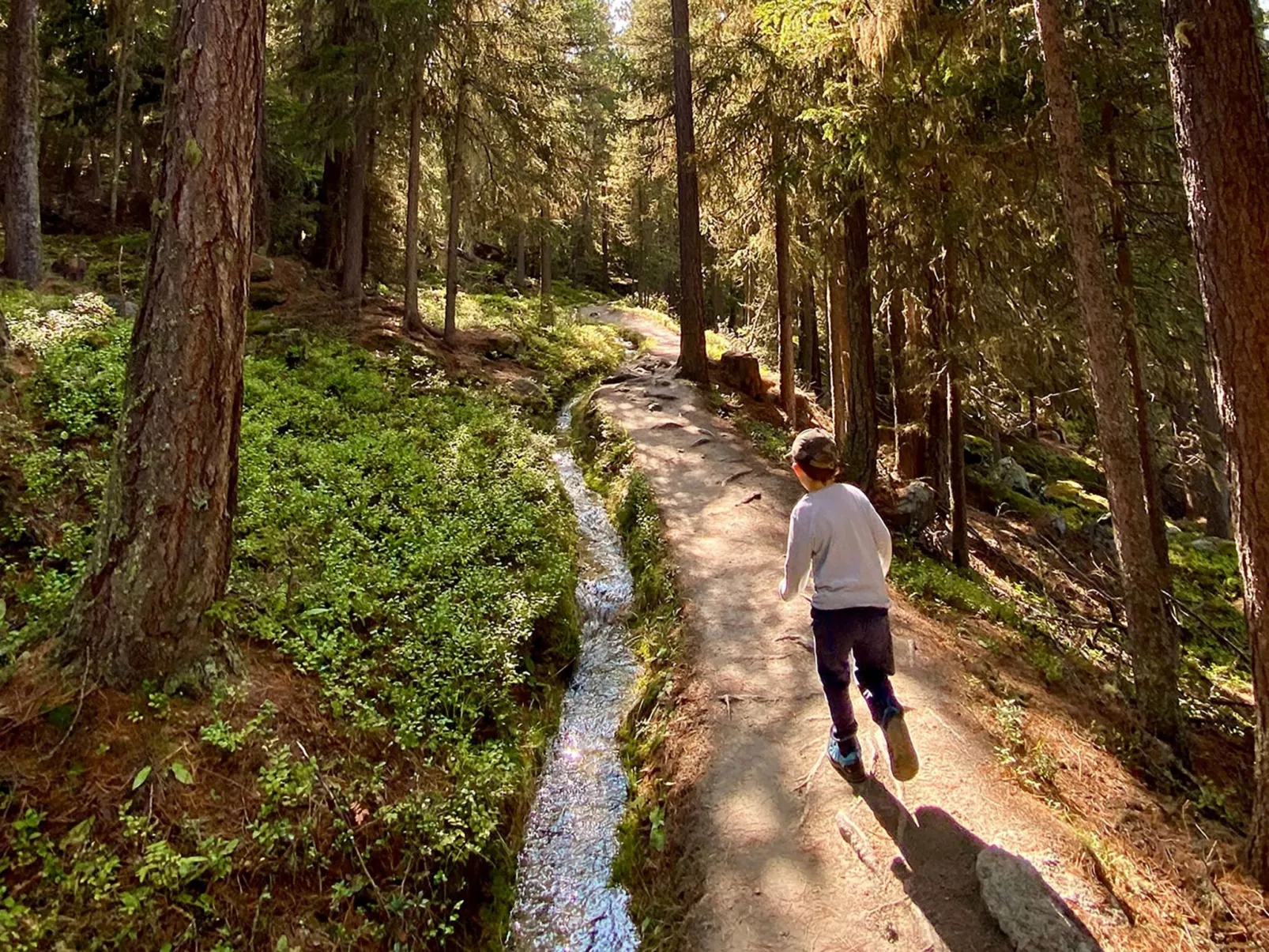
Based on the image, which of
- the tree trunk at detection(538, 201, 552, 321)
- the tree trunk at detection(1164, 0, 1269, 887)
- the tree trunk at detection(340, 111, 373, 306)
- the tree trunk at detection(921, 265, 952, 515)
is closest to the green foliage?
the tree trunk at detection(921, 265, 952, 515)

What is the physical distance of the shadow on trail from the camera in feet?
11.4

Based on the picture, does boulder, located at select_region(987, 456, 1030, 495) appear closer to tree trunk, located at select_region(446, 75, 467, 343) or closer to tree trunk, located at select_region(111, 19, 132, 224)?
tree trunk, located at select_region(446, 75, 467, 343)

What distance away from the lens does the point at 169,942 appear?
336 cm

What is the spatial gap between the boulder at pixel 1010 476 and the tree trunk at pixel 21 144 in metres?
20.5

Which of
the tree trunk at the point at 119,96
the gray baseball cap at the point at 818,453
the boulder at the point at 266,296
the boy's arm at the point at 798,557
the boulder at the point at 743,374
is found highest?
the tree trunk at the point at 119,96

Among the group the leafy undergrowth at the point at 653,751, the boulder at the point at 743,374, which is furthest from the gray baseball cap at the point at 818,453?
the boulder at the point at 743,374

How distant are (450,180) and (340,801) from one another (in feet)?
46.7

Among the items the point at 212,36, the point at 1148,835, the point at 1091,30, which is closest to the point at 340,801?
the point at 212,36

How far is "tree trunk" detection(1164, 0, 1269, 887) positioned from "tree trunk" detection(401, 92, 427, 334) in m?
13.4

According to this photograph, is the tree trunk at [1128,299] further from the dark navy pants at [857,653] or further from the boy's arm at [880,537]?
the dark navy pants at [857,653]

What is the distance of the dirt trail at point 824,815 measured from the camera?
3729 millimetres

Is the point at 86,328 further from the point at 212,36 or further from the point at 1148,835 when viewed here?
the point at 1148,835

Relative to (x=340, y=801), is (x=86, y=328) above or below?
above

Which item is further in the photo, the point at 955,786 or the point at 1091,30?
the point at 1091,30
